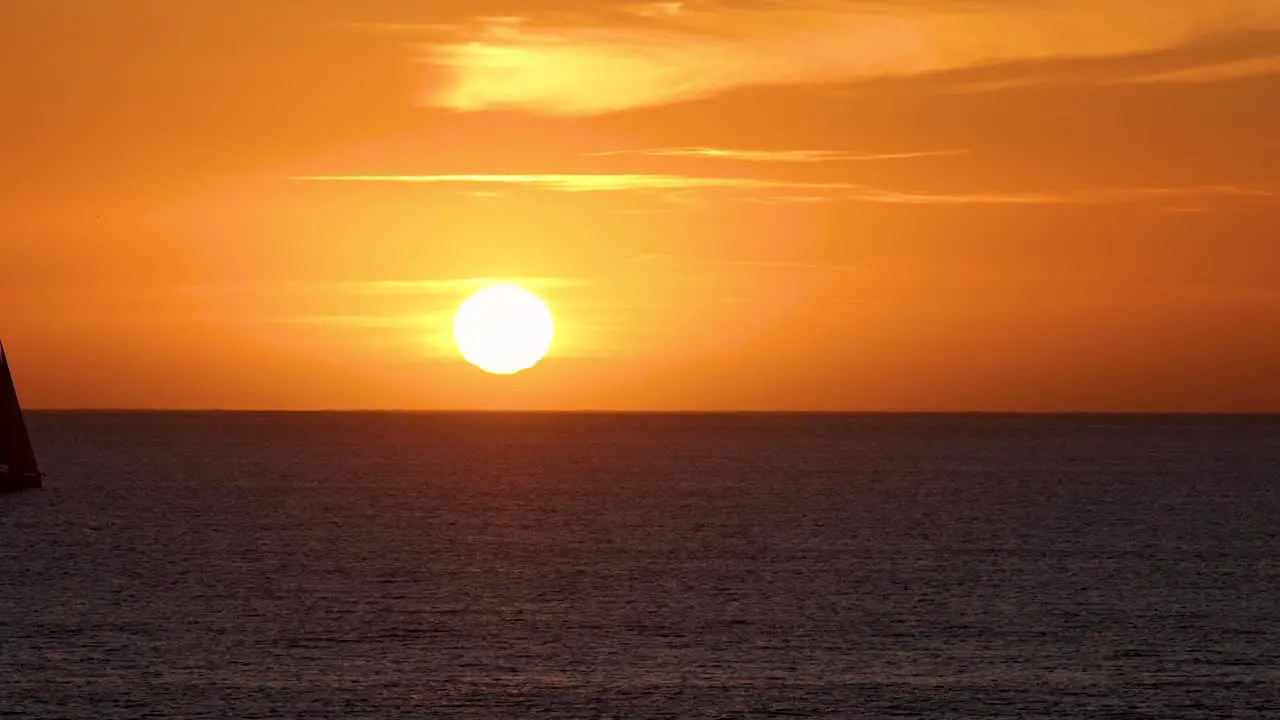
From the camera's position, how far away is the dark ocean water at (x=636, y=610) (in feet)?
151

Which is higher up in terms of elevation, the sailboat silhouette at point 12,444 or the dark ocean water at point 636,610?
the sailboat silhouette at point 12,444

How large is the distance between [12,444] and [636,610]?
259 feet

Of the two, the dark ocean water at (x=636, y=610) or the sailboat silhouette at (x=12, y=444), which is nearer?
the dark ocean water at (x=636, y=610)

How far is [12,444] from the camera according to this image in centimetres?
12556

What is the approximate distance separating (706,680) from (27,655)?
848 inches

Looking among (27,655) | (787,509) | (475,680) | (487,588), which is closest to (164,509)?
(787,509)

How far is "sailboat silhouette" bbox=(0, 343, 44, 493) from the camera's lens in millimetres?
116188

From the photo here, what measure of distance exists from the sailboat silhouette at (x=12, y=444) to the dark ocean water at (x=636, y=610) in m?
5.95

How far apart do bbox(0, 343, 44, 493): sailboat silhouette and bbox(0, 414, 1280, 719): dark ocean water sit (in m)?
5.95

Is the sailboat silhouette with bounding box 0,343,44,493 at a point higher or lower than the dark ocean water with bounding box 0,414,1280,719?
higher

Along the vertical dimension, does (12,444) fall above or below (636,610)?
above

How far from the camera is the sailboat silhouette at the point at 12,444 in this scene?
381ft

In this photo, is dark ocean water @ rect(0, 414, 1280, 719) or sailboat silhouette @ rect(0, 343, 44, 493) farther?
sailboat silhouette @ rect(0, 343, 44, 493)

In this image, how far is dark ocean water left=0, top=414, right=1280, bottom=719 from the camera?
4603 centimetres
